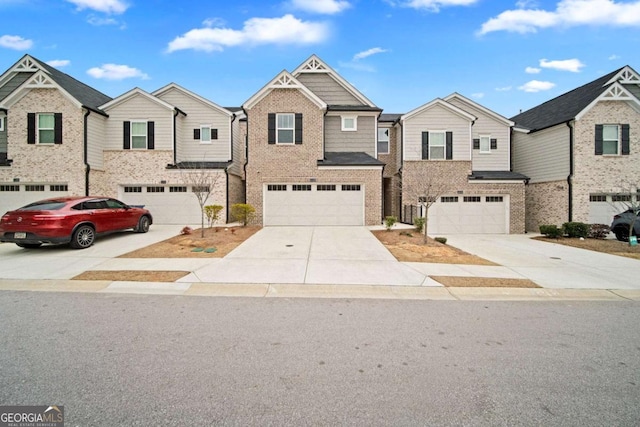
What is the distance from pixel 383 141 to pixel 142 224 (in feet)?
49.5

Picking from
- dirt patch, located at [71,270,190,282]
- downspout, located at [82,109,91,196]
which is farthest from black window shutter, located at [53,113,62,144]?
dirt patch, located at [71,270,190,282]

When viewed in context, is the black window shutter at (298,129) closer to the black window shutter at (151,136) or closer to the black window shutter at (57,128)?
the black window shutter at (151,136)

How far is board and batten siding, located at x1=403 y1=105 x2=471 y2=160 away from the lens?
18.3 m

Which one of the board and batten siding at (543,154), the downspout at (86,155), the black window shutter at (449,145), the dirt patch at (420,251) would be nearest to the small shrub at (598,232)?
the board and batten siding at (543,154)

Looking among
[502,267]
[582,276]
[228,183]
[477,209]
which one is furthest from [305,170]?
[582,276]

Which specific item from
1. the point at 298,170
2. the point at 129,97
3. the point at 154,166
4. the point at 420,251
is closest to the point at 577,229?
the point at 420,251

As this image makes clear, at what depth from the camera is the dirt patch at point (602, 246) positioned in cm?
1098

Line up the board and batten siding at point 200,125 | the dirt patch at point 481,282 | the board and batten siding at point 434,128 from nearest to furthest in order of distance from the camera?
the dirt patch at point 481,282 → the board and batten siding at point 434,128 → the board and batten siding at point 200,125

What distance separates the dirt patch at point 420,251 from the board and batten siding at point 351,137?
7521 mm

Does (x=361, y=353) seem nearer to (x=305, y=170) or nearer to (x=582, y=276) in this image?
(x=582, y=276)

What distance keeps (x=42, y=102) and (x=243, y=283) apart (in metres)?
18.1

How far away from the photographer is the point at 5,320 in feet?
15.1

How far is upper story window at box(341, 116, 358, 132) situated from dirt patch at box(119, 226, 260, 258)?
30.7 ft

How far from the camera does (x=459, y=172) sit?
1788 cm
